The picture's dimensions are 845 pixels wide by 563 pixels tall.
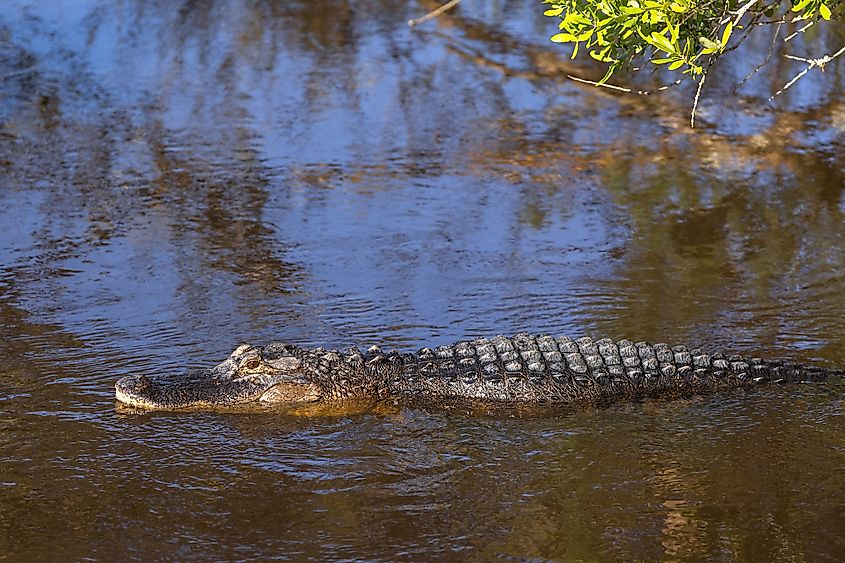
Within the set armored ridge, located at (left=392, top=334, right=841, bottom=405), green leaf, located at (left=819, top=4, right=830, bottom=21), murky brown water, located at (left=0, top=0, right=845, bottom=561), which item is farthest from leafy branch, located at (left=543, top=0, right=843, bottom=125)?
murky brown water, located at (left=0, top=0, right=845, bottom=561)

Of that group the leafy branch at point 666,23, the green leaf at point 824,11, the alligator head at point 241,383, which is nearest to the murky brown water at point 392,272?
the alligator head at point 241,383

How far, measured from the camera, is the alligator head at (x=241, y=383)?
4.76 meters

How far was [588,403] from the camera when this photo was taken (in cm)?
498

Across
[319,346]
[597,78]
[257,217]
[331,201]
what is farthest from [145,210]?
[597,78]

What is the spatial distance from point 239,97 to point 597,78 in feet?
10.1

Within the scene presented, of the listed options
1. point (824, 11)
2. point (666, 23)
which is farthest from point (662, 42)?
point (824, 11)

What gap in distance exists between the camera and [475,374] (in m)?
4.96

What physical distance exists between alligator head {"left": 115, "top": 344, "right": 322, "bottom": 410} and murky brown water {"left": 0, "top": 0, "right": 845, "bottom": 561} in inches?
4.0

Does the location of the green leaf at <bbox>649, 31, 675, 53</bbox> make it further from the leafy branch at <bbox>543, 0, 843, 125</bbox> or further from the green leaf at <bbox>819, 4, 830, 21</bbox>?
the green leaf at <bbox>819, 4, 830, 21</bbox>

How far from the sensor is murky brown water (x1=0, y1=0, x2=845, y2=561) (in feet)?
13.3

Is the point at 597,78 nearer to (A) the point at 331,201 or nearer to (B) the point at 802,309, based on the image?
(A) the point at 331,201

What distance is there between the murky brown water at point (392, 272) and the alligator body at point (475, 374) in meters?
0.11

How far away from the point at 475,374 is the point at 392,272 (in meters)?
1.59

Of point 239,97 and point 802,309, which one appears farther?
point 239,97
